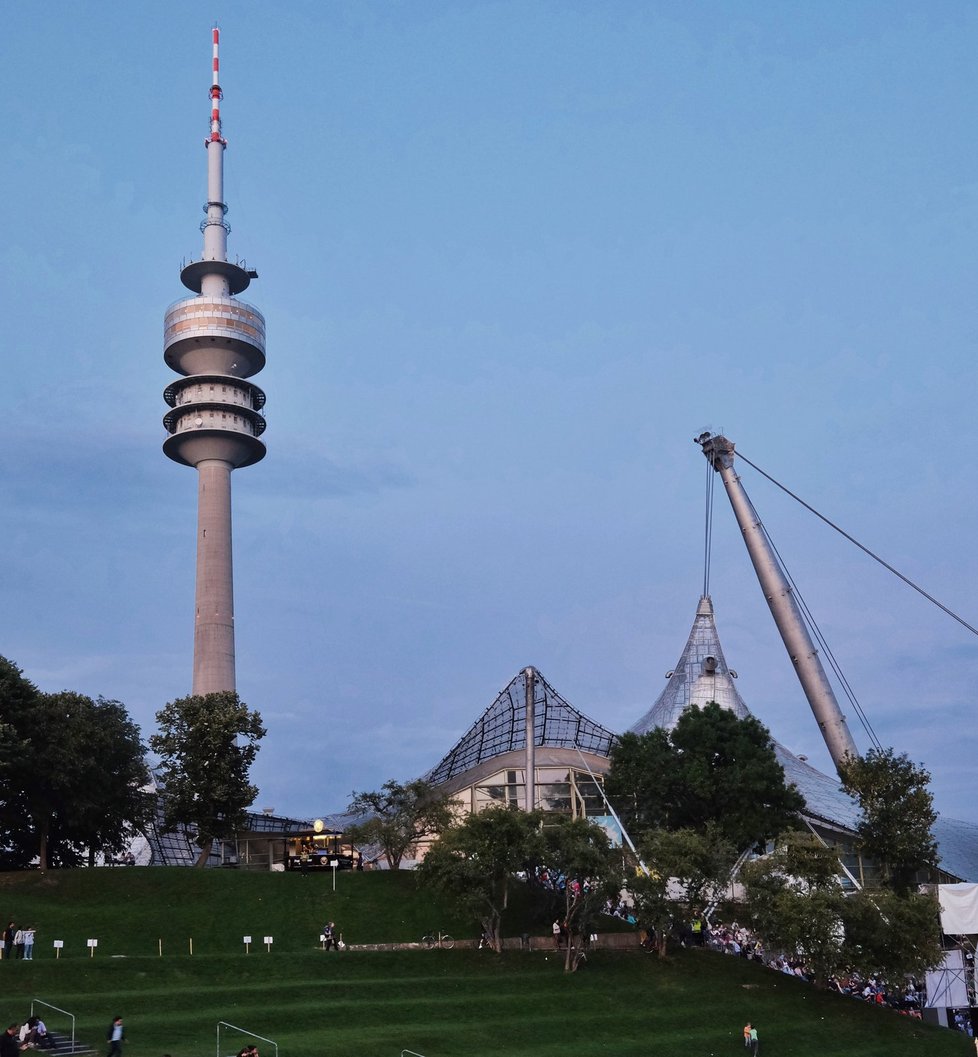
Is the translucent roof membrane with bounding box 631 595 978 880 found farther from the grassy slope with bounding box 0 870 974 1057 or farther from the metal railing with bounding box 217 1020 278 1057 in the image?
the metal railing with bounding box 217 1020 278 1057

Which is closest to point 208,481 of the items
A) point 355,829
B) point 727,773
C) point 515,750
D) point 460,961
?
point 515,750

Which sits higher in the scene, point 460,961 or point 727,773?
point 727,773

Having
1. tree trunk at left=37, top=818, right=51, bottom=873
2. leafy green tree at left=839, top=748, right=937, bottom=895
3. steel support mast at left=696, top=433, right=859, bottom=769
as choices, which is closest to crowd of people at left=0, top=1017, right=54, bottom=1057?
tree trunk at left=37, top=818, right=51, bottom=873

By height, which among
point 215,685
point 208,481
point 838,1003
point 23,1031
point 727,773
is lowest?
point 838,1003

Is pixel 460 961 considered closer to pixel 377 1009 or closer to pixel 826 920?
pixel 377 1009

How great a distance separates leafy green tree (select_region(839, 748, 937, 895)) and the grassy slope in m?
14.2

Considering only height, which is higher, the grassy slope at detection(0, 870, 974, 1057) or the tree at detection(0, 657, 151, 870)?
the tree at detection(0, 657, 151, 870)

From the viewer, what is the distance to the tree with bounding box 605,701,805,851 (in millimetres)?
64750

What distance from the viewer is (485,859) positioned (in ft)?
169

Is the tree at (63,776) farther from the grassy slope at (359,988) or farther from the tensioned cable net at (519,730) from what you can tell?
the tensioned cable net at (519,730)

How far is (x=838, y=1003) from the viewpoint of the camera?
162 feet

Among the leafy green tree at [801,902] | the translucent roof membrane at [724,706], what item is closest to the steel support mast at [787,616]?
the translucent roof membrane at [724,706]

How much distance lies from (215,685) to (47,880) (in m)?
47.0

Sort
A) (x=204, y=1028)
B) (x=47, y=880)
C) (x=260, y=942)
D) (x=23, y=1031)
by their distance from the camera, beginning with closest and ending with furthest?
(x=23, y=1031) → (x=204, y=1028) → (x=260, y=942) → (x=47, y=880)
